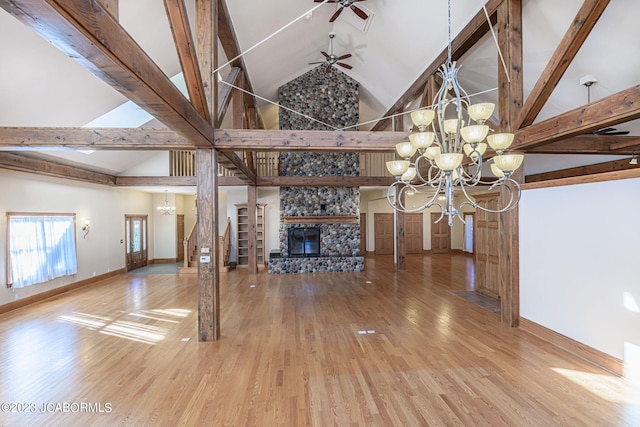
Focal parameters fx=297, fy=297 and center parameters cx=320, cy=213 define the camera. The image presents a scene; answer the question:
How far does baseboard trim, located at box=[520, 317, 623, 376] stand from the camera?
10.1 feet

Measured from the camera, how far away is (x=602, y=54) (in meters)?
3.82

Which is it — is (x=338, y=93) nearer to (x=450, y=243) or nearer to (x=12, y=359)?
(x=450, y=243)

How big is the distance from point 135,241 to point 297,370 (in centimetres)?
901

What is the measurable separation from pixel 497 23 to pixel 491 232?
377 cm

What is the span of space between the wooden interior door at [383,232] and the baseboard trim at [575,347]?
817 cm

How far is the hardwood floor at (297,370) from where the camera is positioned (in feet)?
8.14

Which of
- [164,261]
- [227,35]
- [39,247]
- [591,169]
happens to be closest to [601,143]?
[591,169]

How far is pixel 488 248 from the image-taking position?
6.28m

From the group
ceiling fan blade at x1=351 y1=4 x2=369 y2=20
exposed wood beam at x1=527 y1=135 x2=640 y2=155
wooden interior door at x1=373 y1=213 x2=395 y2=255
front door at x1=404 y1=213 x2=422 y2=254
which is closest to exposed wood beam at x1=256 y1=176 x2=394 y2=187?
wooden interior door at x1=373 y1=213 x2=395 y2=255

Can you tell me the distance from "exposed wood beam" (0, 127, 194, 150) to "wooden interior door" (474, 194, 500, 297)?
580 cm

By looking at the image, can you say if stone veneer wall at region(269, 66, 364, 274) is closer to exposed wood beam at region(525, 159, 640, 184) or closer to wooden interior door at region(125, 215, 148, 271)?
exposed wood beam at region(525, 159, 640, 184)

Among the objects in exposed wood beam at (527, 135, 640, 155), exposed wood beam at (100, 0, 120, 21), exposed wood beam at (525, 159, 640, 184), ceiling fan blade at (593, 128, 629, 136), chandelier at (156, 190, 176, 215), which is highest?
ceiling fan blade at (593, 128, 629, 136)

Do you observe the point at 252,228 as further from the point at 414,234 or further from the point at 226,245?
the point at 414,234

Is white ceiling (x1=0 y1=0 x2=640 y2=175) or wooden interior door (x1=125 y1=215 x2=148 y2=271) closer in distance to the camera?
white ceiling (x1=0 y1=0 x2=640 y2=175)
